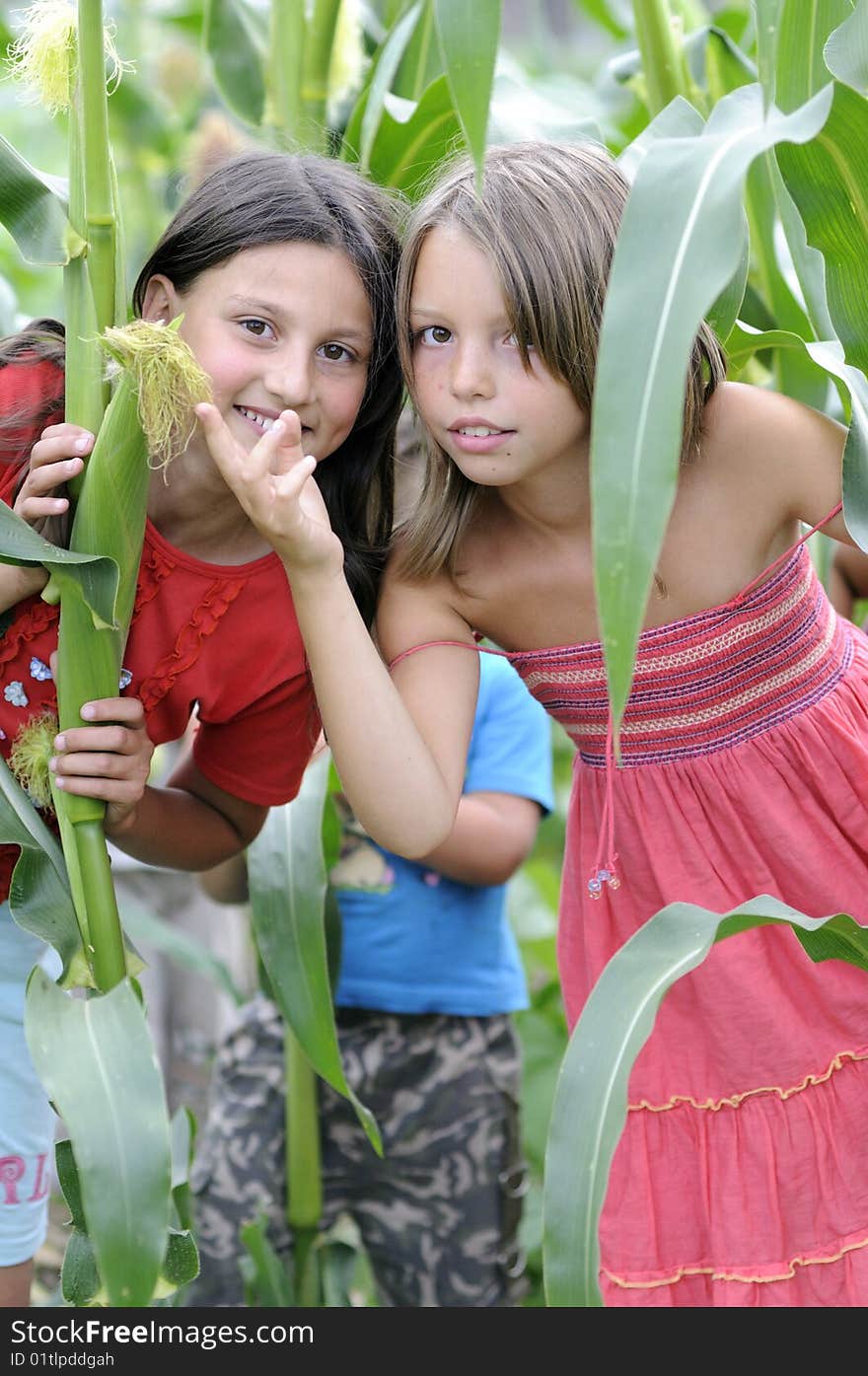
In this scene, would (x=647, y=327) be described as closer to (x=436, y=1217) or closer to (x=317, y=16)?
(x=317, y=16)

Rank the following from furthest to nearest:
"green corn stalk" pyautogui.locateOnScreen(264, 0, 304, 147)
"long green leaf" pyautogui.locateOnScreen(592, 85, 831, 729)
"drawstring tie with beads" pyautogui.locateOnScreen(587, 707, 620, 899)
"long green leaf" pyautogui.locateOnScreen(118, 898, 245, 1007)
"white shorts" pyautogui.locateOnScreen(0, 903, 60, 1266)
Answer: "long green leaf" pyautogui.locateOnScreen(118, 898, 245, 1007), "green corn stalk" pyautogui.locateOnScreen(264, 0, 304, 147), "white shorts" pyautogui.locateOnScreen(0, 903, 60, 1266), "drawstring tie with beads" pyautogui.locateOnScreen(587, 707, 620, 899), "long green leaf" pyautogui.locateOnScreen(592, 85, 831, 729)

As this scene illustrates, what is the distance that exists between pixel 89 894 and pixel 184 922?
1421 mm

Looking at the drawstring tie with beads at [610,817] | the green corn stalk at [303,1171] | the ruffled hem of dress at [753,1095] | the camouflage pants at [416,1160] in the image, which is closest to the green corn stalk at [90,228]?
the drawstring tie with beads at [610,817]

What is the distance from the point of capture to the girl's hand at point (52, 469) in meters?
0.73

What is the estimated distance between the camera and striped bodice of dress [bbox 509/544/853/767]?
2.94 feet

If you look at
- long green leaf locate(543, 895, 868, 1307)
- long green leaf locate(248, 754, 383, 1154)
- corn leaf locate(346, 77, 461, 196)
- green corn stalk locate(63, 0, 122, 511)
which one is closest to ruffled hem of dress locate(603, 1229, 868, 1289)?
long green leaf locate(248, 754, 383, 1154)

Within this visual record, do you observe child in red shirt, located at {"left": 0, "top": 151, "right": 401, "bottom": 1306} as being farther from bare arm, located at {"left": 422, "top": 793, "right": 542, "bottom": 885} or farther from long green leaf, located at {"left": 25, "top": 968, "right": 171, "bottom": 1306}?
bare arm, located at {"left": 422, "top": 793, "right": 542, "bottom": 885}

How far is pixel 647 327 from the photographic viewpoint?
546 millimetres

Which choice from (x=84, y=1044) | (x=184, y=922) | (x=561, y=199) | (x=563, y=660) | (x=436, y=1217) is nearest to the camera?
(x=84, y=1044)

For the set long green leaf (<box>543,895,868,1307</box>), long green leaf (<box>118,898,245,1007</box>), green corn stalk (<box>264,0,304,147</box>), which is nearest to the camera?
long green leaf (<box>543,895,868,1307</box>)

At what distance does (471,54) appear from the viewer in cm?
61

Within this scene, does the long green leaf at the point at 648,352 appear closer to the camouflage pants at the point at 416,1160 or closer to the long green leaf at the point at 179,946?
the camouflage pants at the point at 416,1160

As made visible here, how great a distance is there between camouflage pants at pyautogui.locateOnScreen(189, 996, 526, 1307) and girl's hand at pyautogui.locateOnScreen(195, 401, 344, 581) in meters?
0.69

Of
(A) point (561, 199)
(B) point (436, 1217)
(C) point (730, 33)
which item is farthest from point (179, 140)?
(B) point (436, 1217)
